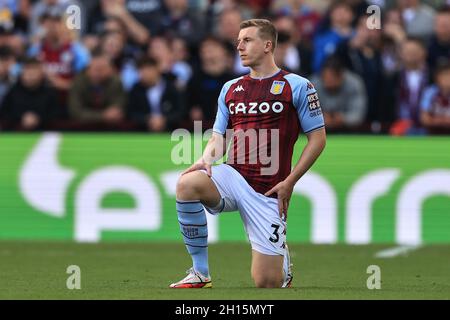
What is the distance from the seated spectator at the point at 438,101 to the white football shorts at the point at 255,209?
6862 mm

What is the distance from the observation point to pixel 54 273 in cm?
1139

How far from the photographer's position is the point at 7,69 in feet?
59.7

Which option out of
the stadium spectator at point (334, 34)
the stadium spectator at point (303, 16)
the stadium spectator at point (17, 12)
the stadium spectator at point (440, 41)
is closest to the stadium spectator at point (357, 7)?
the stadium spectator at point (334, 34)

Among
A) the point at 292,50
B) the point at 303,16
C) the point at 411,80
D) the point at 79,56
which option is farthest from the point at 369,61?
the point at 79,56

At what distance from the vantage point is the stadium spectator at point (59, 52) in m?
18.3

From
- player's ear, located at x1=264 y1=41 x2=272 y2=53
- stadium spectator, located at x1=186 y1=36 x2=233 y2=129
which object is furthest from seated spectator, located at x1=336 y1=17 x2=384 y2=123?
player's ear, located at x1=264 y1=41 x2=272 y2=53

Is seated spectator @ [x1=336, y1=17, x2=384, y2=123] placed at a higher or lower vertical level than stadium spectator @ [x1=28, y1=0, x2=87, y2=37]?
lower

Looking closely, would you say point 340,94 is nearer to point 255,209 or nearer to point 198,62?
point 198,62

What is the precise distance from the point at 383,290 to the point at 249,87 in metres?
2.03

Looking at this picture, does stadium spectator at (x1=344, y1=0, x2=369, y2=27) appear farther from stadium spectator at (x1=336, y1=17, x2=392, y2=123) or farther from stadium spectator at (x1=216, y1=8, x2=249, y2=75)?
stadium spectator at (x1=216, y1=8, x2=249, y2=75)

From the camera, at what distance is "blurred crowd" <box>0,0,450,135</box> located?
1673cm

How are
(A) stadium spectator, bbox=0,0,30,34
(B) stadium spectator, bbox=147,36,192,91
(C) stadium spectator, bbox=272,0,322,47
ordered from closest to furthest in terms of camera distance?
(B) stadium spectator, bbox=147,36,192,91 < (C) stadium spectator, bbox=272,0,322,47 < (A) stadium spectator, bbox=0,0,30,34

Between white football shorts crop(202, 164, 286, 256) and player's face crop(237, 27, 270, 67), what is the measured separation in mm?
959
